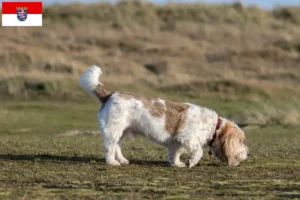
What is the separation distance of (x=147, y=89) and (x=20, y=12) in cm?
632

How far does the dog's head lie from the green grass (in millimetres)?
195

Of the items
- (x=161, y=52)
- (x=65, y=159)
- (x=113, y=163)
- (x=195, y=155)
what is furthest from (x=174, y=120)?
(x=161, y=52)

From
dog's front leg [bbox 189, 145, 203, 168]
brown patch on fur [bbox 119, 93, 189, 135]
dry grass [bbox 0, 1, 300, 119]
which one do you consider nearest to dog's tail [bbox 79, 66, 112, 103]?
brown patch on fur [bbox 119, 93, 189, 135]

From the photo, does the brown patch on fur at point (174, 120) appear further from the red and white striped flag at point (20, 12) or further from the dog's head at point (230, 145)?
the red and white striped flag at point (20, 12)

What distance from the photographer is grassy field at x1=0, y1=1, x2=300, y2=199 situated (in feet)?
37.4

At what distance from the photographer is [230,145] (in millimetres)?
13516

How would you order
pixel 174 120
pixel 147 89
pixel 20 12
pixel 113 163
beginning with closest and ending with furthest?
pixel 113 163 < pixel 174 120 < pixel 20 12 < pixel 147 89

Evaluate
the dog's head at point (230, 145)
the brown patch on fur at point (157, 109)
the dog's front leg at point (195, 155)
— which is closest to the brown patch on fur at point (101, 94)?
the brown patch on fur at point (157, 109)

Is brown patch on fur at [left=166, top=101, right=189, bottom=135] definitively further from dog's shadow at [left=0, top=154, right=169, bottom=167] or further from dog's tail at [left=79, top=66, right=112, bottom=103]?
dog's tail at [left=79, top=66, right=112, bottom=103]

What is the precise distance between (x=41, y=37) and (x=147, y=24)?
32.5 feet

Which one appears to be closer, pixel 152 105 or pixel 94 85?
pixel 152 105

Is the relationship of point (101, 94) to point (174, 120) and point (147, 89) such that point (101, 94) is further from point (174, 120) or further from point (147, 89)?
point (147, 89)

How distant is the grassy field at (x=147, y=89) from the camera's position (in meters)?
11.4

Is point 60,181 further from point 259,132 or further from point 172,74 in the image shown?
point 172,74
